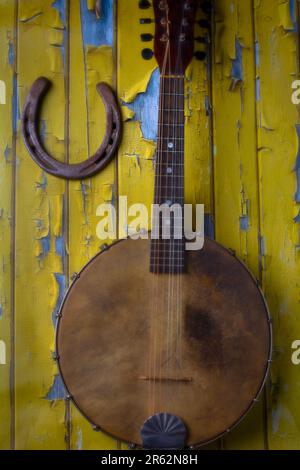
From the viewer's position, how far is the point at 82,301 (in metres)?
0.99

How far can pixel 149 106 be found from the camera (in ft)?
3.82

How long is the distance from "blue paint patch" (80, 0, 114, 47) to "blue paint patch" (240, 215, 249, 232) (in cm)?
54

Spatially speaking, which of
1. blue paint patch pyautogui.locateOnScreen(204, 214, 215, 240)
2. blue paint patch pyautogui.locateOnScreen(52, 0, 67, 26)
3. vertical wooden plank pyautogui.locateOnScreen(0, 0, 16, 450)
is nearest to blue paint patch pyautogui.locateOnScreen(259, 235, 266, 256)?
blue paint patch pyautogui.locateOnScreen(204, 214, 215, 240)

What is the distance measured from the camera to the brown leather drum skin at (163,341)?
97cm

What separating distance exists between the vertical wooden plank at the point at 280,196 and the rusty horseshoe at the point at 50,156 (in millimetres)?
364

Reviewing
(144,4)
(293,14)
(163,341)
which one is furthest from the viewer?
(293,14)

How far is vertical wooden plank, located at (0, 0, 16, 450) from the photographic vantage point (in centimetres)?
109

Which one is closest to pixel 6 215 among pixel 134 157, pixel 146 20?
pixel 134 157

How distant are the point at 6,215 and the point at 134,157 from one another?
34 cm

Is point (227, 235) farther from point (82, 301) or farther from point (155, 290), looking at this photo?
point (82, 301)

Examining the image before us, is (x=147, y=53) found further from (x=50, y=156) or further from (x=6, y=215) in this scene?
(x=6, y=215)
